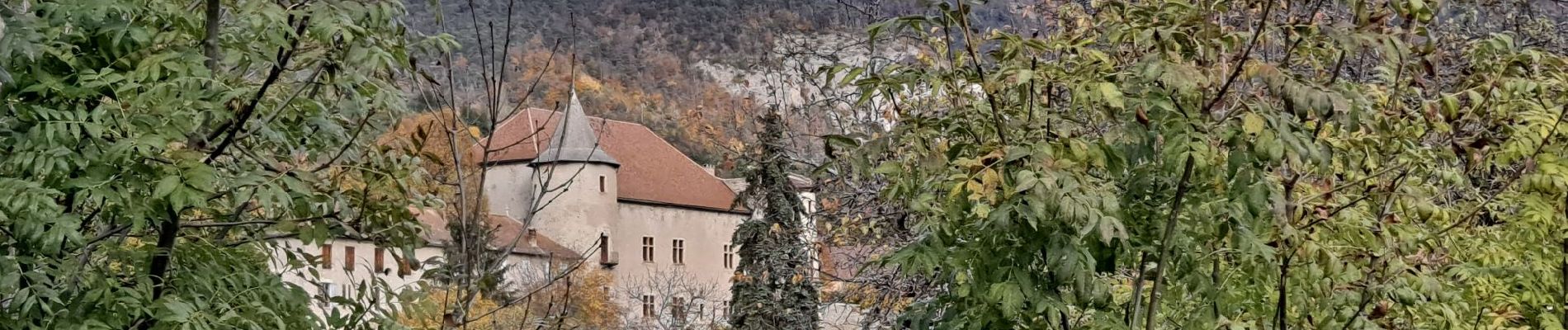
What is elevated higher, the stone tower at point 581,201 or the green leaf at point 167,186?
the green leaf at point 167,186

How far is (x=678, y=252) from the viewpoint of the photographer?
61.9 m

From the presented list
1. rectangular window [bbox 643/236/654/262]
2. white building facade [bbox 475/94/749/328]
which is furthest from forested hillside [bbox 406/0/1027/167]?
rectangular window [bbox 643/236/654/262]

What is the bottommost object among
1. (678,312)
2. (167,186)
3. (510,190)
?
(510,190)

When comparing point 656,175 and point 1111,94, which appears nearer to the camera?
point 1111,94

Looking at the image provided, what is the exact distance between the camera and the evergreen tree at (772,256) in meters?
20.9

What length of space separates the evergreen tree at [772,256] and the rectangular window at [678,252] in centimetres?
3959

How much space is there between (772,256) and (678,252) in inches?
1615

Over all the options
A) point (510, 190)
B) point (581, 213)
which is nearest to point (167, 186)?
point (581, 213)

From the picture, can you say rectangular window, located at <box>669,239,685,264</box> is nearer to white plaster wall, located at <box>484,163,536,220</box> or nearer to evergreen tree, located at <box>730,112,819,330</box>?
white plaster wall, located at <box>484,163,536,220</box>

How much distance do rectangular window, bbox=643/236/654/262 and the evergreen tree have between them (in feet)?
127

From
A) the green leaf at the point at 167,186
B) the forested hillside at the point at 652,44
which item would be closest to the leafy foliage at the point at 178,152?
the green leaf at the point at 167,186

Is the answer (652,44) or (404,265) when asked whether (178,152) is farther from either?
(652,44)

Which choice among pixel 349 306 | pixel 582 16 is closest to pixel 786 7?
pixel 582 16

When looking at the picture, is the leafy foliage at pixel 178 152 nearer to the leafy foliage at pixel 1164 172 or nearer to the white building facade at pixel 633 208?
the leafy foliage at pixel 1164 172
